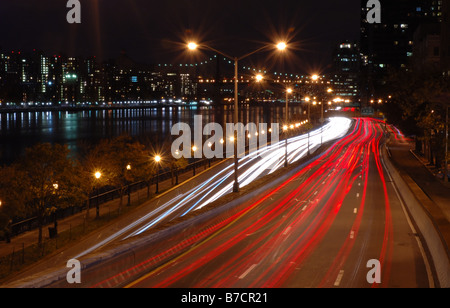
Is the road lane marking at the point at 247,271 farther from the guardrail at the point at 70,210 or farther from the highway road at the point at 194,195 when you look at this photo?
the guardrail at the point at 70,210

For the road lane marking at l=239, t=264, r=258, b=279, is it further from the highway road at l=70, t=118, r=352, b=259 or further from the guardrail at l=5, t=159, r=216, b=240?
the guardrail at l=5, t=159, r=216, b=240

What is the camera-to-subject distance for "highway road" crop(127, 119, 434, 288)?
38.9 feet

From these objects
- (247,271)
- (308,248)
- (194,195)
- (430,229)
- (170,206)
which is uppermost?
(430,229)

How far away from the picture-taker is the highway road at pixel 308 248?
11.9m

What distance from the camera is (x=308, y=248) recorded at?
15156 millimetres

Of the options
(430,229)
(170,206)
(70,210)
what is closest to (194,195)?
(170,206)

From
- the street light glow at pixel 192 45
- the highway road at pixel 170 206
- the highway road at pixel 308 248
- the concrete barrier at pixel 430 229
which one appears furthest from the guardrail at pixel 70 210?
the concrete barrier at pixel 430 229

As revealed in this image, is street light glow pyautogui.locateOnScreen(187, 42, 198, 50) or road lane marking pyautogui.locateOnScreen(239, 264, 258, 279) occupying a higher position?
street light glow pyautogui.locateOnScreen(187, 42, 198, 50)

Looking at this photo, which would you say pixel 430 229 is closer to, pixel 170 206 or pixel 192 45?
pixel 192 45

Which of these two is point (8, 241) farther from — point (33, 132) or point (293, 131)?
point (33, 132)

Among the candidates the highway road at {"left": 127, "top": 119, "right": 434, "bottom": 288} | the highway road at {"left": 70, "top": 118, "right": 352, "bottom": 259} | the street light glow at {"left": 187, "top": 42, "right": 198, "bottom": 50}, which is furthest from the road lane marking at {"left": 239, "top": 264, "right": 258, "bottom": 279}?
the street light glow at {"left": 187, "top": 42, "right": 198, "bottom": 50}

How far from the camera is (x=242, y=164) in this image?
180 ft

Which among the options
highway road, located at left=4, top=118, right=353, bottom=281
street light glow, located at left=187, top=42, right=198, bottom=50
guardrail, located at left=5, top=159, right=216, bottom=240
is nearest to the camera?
street light glow, located at left=187, top=42, right=198, bottom=50
